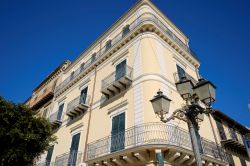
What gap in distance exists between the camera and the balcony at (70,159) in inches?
496

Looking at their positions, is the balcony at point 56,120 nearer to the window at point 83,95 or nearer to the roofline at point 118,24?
the window at point 83,95

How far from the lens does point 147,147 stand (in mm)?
8602

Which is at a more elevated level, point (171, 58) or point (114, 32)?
point (114, 32)

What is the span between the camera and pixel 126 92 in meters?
12.3

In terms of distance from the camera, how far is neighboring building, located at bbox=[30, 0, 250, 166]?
9516 millimetres

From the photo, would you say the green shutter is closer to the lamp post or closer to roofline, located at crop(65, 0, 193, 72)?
the lamp post

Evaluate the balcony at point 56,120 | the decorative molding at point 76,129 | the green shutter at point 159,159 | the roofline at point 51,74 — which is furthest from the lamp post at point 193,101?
the roofline at point 51,74

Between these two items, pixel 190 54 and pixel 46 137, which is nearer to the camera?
pixel 46 137

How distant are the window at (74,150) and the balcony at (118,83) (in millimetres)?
3659

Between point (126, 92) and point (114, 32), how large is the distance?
733 centimetres

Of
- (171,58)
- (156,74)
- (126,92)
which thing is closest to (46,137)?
(126,92)

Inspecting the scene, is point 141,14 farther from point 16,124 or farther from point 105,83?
point 16,124

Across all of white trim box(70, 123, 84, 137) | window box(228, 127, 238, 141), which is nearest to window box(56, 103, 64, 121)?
white trim box(70, 123, 84, 137)

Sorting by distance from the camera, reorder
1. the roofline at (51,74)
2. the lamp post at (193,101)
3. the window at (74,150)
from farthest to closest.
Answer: the roofline at (51,74)
the window at (74,150)
the lamp post at (193,101)
